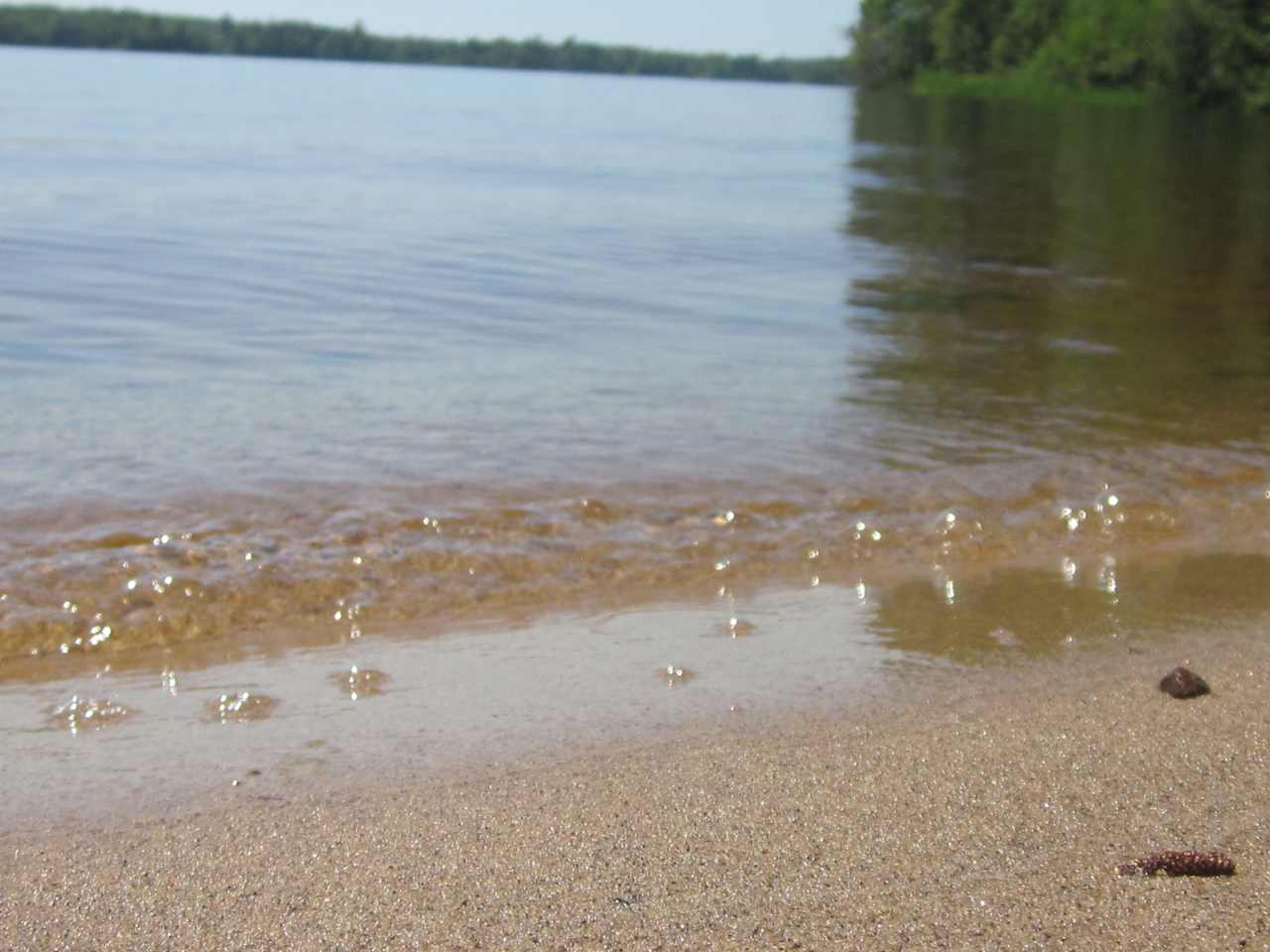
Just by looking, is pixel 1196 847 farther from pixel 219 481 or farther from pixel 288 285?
pixel 288 285

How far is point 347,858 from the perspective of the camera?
2643 millimetres

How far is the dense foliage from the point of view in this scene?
2365 inches

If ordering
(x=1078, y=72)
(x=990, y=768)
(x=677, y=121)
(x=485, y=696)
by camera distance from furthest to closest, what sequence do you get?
(x=1078, y=72) < (x=677, y=121) < (x=485, y=696) < (x=990, y=768)

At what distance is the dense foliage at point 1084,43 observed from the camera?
197 feet

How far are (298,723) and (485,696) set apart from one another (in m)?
0.44

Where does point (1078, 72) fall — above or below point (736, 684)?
above

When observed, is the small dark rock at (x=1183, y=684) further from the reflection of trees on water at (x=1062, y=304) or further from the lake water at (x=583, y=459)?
the reflection of trees on water at (x=1062, y=304)

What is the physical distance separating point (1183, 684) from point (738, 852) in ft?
4.54

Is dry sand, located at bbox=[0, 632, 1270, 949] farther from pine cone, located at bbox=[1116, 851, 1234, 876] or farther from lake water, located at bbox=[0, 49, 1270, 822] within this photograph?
lake water, located at bbox=[0, 49, 1270, 822]

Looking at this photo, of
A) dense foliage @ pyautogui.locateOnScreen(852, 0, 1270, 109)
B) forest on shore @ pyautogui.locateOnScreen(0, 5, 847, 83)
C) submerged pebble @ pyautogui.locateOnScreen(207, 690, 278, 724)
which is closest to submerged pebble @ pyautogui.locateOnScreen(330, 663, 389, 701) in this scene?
submerged pebble @ pyautogui.locateOnScreen(207, 690, 278, 724)

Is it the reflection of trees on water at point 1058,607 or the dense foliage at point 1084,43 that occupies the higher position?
the dense foliage at point 1084,43

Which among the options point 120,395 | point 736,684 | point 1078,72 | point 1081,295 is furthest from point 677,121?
point 736,684

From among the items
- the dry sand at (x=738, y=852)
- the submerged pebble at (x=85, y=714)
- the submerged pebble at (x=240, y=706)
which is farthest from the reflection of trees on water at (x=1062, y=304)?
the submerged pebble at (x=85, y=714)

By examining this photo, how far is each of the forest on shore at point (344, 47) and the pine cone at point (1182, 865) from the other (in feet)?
332
